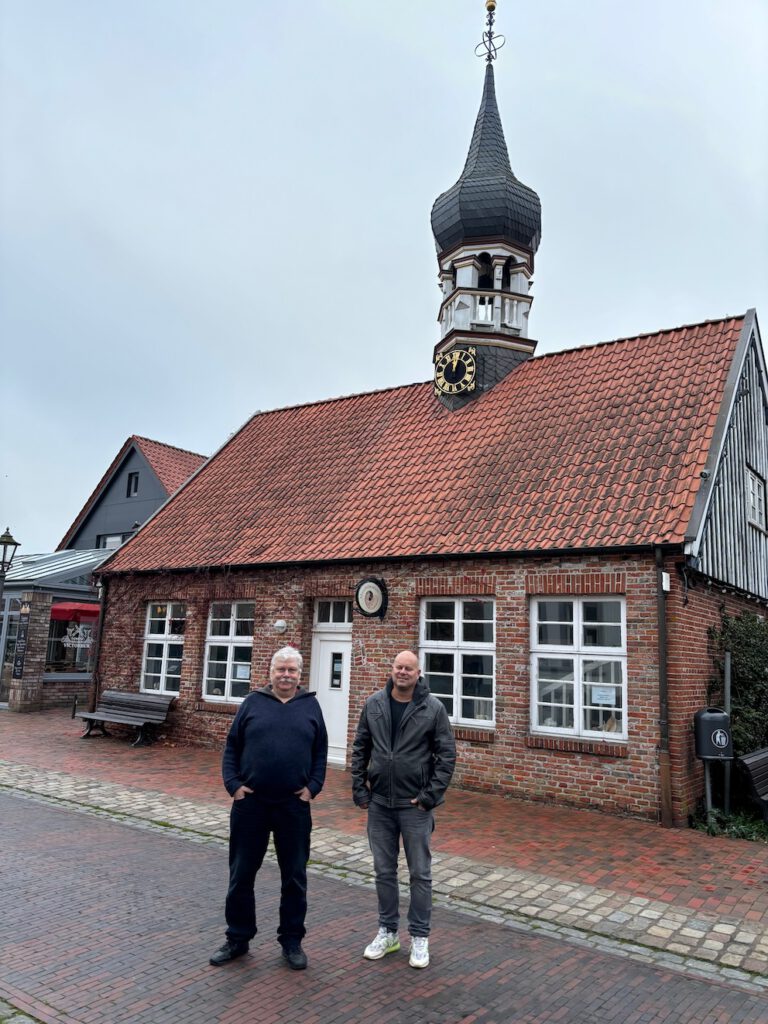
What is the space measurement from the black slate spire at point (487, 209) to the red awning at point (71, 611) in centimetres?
1292

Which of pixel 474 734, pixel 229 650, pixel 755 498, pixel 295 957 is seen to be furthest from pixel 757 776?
pixel 229 650

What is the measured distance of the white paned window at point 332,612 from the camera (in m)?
12.6

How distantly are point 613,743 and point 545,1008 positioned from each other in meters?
5.35

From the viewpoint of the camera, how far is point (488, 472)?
1240 cm

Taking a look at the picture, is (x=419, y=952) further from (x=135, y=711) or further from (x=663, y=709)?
(x=135, y=711)

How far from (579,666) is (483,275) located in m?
9.48

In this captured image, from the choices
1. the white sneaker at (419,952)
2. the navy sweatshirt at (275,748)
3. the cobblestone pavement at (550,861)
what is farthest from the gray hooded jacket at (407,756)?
the cobblestone pavement at (550,861)

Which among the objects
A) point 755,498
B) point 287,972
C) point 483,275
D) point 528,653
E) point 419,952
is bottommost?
point 287,972

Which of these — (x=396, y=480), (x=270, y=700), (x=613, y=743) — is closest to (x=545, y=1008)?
(x=270, y=700)

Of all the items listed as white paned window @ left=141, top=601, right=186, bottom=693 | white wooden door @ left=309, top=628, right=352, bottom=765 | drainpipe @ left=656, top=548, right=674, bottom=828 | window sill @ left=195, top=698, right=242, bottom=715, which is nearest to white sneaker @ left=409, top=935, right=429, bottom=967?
drainpipe @ left=656, top=548, right=674, bottom=828

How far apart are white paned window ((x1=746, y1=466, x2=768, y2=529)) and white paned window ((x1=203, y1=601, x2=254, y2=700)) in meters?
8.70

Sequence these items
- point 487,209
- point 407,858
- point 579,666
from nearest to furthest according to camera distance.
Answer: point 407,858 → point 579,666 → point 487,209

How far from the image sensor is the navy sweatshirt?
4.76m

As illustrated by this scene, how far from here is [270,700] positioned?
498cm
